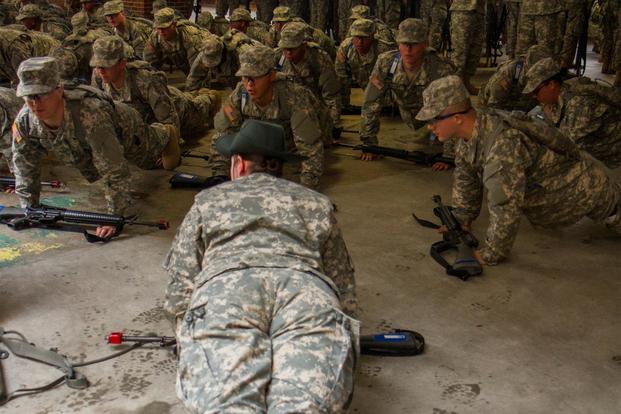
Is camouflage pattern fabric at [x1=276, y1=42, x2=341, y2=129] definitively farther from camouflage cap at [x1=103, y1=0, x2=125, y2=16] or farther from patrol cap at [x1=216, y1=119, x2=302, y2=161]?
patrol cap at [x1=216, y1=119, x2=302, y2=161]

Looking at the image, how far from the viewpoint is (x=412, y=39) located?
6152mm

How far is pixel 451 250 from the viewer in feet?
15.0

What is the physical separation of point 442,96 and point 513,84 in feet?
9.52

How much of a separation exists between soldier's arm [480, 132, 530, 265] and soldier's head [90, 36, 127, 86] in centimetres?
316

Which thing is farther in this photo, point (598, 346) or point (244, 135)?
point (598, 346)

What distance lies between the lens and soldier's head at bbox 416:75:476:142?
4.06m

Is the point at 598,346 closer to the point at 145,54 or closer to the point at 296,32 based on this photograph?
the point at 296,32

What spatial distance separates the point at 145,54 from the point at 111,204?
406 cm

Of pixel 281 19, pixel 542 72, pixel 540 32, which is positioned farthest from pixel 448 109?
pixel 281 19

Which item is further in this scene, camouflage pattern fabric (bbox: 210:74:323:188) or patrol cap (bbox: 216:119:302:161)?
camouflage pattern fabric (bbox: 210:74:323:188)

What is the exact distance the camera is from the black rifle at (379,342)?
3.35m

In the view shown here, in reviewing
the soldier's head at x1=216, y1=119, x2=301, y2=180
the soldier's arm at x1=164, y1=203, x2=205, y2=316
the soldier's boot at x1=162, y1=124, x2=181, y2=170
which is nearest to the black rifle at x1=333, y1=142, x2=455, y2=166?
the soldier's boot at x1=162, y1=124, x2=181, y2=170

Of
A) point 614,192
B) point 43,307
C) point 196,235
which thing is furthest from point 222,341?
point 614,192

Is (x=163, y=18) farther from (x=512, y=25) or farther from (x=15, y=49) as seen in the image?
(x=512, y=25)
